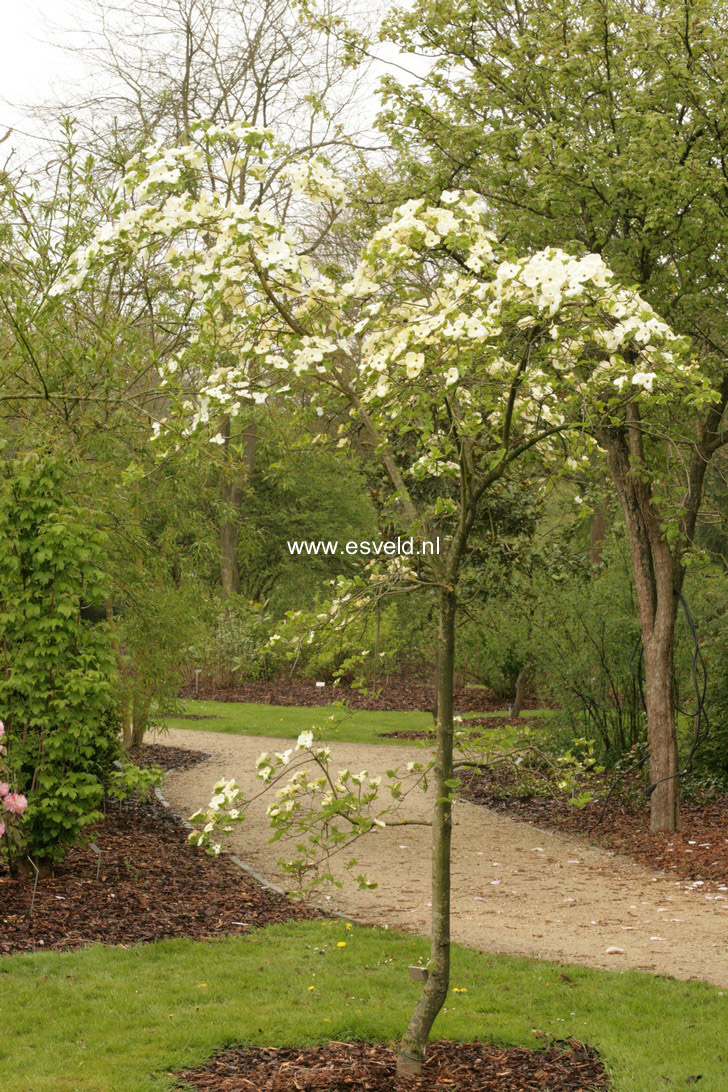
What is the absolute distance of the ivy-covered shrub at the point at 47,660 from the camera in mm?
6207

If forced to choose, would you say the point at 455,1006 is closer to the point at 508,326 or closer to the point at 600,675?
the point at 508,326

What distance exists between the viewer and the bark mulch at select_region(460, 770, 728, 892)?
295 inches

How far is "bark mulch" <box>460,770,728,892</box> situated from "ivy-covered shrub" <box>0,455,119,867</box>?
7.54ft

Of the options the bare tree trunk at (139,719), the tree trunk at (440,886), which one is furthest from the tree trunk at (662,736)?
the tree trunk at (440,886)

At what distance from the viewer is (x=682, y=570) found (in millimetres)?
8320

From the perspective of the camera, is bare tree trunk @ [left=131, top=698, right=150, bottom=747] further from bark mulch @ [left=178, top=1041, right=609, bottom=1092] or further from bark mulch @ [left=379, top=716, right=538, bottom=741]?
bark mulch @ [left=178, top=1041, right=609, bottom=1092]

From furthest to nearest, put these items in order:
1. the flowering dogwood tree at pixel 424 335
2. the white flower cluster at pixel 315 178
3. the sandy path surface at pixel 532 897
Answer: the sandy path surface at pixel 532 897 < the white flower cluster at pixel 315 178 < the flowering dogwood tree at pixel 424 335

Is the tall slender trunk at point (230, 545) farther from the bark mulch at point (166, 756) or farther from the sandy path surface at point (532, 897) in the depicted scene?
the sandy path surface at point (532, 897)

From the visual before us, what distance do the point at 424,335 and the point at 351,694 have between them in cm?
1583

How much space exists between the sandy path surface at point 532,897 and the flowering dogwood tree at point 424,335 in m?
2.23

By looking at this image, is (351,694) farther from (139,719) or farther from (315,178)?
(315,178)

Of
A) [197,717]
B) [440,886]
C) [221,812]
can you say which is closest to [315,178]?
[221,812]

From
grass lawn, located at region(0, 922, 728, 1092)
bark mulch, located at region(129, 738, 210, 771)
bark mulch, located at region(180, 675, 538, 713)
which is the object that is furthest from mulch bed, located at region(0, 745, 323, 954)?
bark mulch, located at region(180, 675, 538, 713)

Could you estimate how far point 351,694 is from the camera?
18688 mm
